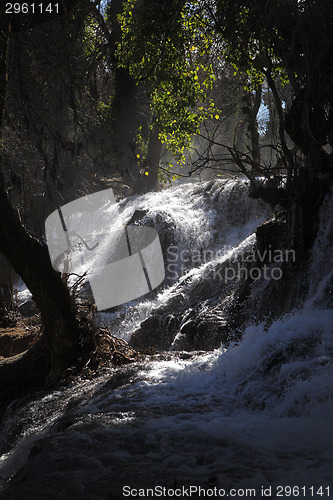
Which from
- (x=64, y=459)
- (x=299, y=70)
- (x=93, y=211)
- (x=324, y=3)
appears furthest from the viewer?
(x=93, y=211)

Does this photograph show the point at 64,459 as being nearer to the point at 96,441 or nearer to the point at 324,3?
the point at 96,441

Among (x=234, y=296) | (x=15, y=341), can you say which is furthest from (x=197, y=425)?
(x=15, y=341)

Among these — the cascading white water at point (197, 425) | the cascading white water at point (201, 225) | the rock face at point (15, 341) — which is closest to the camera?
the cascading white water at point (197, 425)

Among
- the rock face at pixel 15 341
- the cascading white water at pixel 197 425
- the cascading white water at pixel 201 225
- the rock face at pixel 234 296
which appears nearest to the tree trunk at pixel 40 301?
the cascading white water at pixel 197 425

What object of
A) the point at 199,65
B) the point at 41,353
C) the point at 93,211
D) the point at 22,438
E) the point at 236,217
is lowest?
the point at 22,438

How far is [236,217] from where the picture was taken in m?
14.2

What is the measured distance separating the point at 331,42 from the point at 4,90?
14.5ft

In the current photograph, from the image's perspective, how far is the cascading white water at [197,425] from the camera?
3166 mm

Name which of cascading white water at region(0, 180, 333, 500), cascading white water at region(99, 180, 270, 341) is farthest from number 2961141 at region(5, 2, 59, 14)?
cascading white water at region(99, 180, 270, 341)

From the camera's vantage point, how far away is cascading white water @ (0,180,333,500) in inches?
125

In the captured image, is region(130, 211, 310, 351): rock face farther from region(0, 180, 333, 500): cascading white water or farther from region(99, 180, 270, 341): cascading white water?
region(99, 180, 270, 341): cascading white water

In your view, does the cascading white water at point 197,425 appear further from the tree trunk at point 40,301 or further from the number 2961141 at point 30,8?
the number 2961141 at point 30,8

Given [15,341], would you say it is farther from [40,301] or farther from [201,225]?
[201,225]

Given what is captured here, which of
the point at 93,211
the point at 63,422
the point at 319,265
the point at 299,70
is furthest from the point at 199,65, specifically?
the point at 93,211
